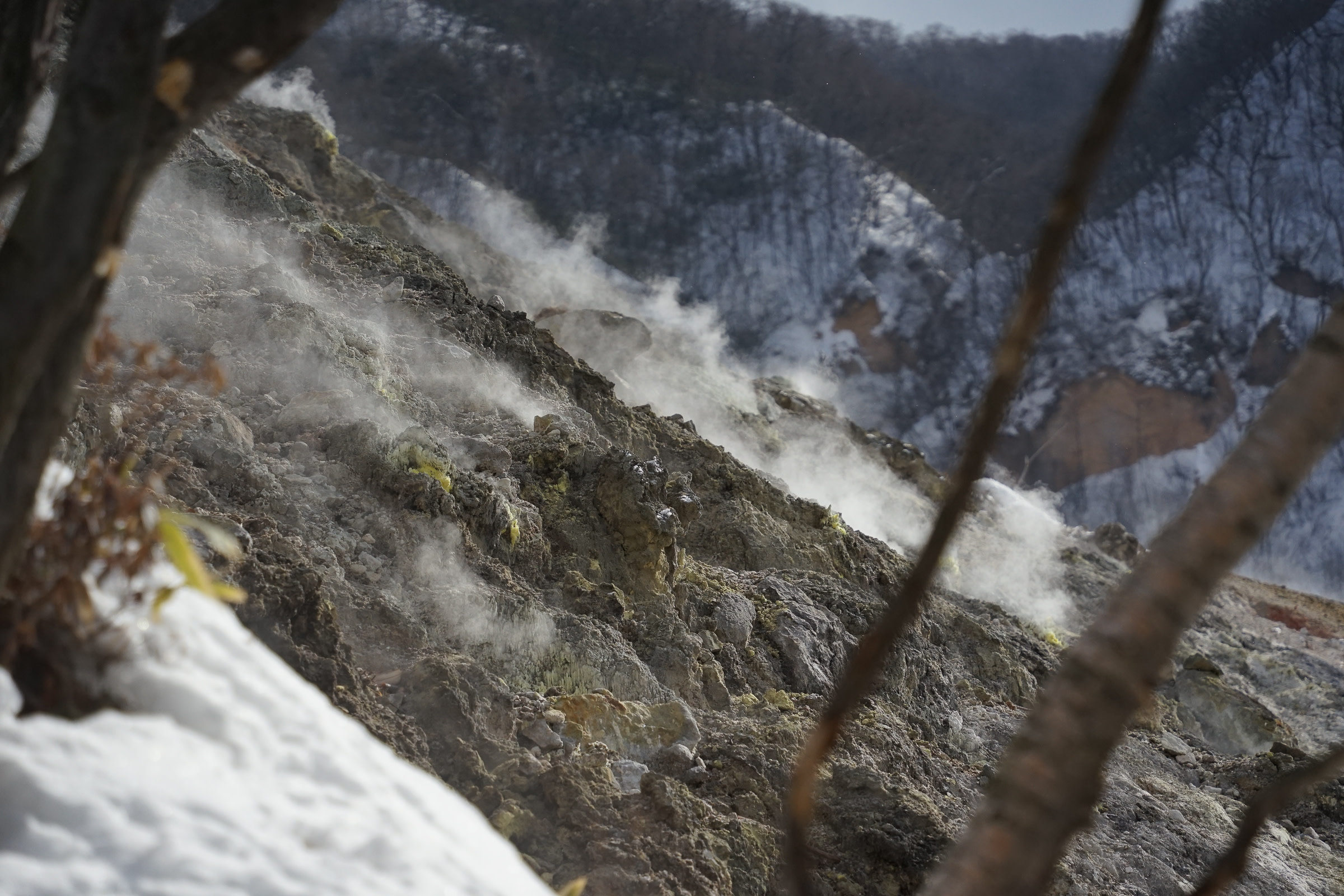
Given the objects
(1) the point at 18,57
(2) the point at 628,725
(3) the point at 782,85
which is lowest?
(2) the point at 628,725

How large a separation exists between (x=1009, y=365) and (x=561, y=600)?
14.4 ft

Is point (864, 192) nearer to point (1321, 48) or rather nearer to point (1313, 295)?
point (1313, 295)

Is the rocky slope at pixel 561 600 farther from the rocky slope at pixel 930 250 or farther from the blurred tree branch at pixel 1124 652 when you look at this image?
the rocky slope at pixel 930 250

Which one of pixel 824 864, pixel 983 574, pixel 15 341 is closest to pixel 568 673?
pixel 824 864

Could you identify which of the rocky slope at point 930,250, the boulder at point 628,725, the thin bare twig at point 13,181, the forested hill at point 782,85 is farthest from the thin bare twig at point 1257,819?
the forested hill at point 782,85

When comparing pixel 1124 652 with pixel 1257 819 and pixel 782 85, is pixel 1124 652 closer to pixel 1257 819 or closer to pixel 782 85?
pixel 1257 819

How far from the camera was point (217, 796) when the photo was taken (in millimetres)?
1798

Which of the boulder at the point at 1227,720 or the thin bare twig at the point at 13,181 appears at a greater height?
the thin bare twig at the point at 13,181

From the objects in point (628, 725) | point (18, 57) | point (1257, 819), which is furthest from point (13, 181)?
point (628, 725)

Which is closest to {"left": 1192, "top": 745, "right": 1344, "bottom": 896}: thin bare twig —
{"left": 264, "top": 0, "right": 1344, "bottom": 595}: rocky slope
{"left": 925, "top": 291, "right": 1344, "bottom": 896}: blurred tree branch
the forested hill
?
{"left": 925, "top": 291, "right": 1344, "bottom": 896}: blurred tree branch

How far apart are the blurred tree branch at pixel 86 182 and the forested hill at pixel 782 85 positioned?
33.2 meters

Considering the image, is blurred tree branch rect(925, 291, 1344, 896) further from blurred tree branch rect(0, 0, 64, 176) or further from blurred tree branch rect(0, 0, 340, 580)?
blurred tree branch rect(0, 0, 64, 176)

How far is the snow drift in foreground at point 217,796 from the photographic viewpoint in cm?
160

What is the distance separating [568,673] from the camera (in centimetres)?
491
